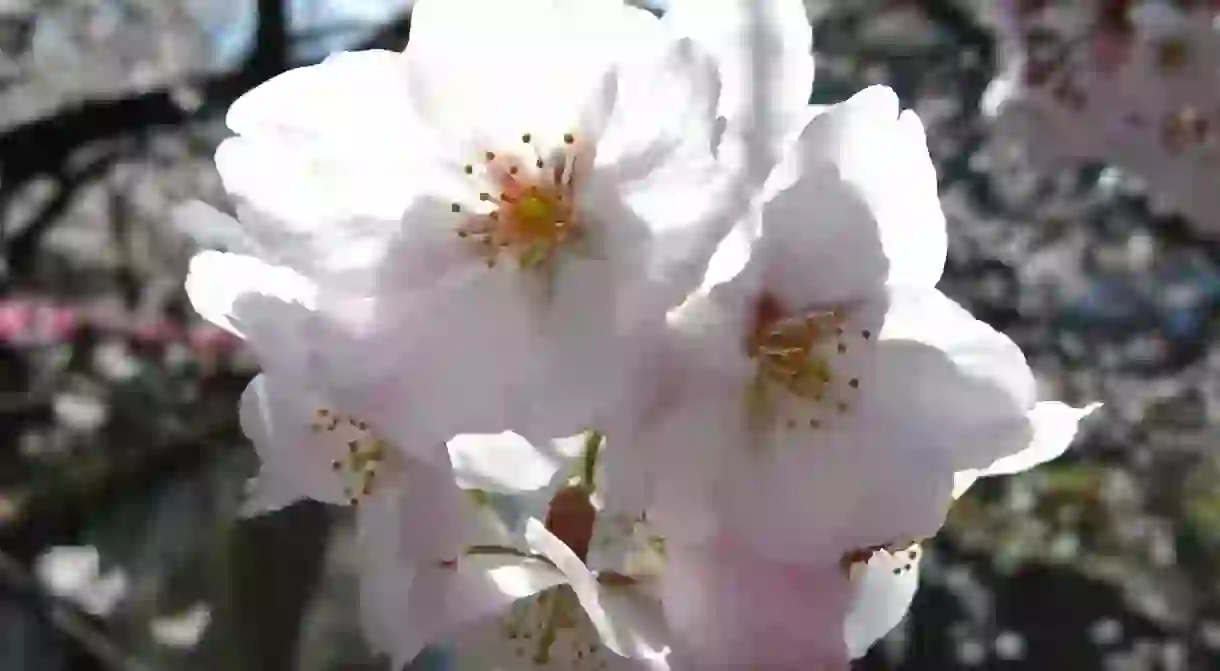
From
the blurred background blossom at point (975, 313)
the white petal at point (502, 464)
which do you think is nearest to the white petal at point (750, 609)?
the white petal at point (502, 464)

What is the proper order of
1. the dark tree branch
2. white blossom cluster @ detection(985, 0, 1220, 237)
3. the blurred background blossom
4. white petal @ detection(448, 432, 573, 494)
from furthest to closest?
the blurred background blossom
the dark tree branch
white blossom cluster @ detection(985, 0, 1220, 237)
white petal @ detection(448, 432, 573, 494)

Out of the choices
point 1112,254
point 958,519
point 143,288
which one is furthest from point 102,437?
point 1112,254

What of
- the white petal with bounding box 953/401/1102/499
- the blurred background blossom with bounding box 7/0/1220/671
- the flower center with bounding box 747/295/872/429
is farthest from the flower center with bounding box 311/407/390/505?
the blurred background blossom with bounding box 7/0/1220/671

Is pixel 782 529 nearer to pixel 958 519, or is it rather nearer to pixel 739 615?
pixel 739 615

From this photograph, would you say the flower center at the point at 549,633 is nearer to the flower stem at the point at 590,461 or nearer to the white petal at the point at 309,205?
the flower stem at the point at 590,461

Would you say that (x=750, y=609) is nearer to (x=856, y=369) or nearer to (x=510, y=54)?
(x=856, y=369)

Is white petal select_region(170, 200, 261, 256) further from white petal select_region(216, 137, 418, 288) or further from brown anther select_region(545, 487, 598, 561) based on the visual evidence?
brown anther select_region(545, 487, 598, 561)
